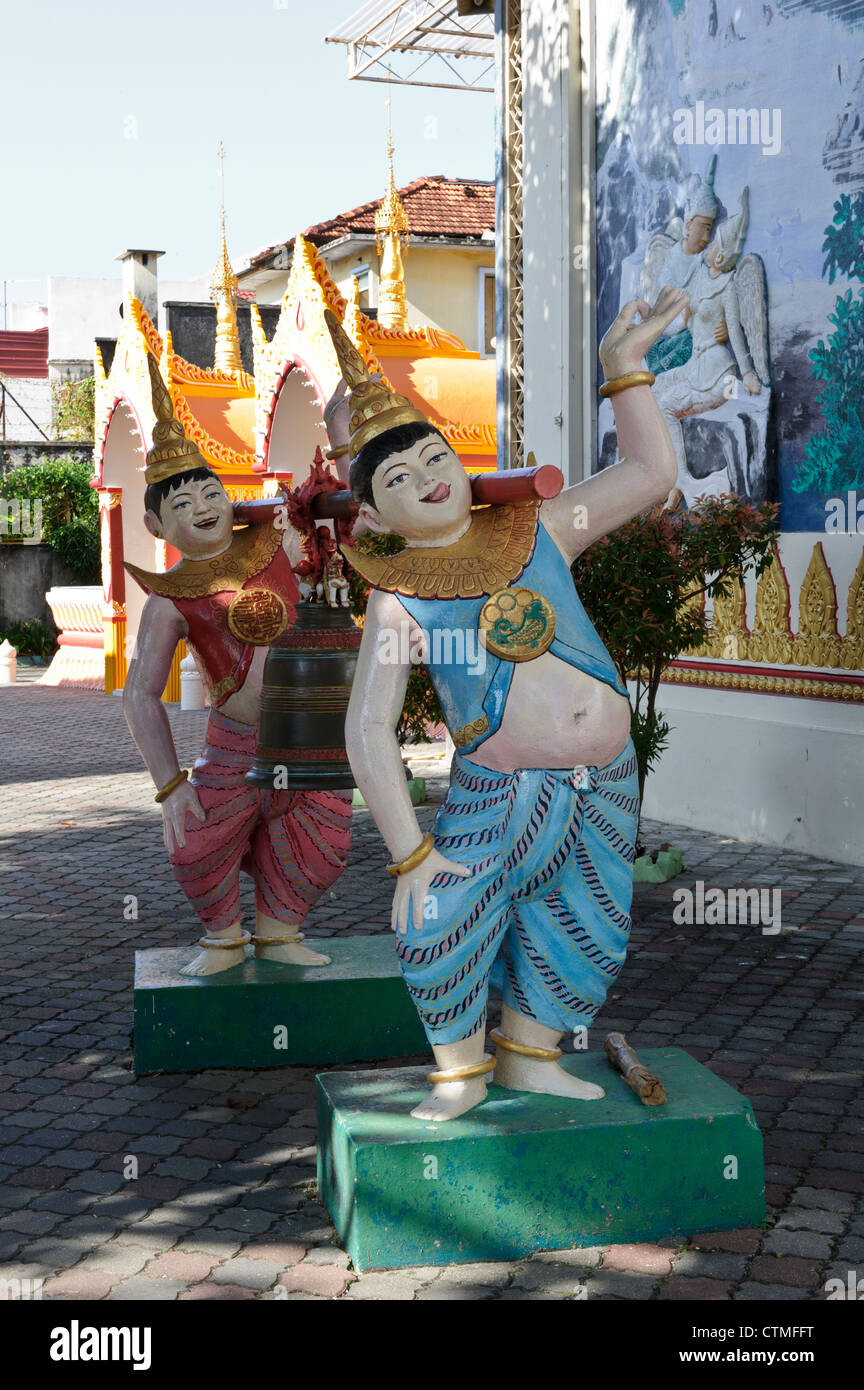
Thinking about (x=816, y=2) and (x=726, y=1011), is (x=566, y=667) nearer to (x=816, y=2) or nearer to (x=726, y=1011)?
(x=726, y=1011)

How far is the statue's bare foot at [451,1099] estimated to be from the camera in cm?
354

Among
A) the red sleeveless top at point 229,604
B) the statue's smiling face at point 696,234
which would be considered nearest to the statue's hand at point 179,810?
the red sleeveless top at point 229,604

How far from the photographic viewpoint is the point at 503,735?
11.6ft

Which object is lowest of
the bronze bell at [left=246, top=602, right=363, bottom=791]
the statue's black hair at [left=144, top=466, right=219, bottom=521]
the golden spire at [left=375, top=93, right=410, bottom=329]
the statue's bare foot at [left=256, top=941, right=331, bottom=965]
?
the statue's bare foot at [left=256, top=941, right=331, bottom=965]

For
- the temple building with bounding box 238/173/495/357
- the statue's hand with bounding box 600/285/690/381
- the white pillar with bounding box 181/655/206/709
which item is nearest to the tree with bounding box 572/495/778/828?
the statue's hand with bounding box 600/285/690/381

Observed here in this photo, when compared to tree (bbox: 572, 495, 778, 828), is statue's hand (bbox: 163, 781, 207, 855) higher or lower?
lower

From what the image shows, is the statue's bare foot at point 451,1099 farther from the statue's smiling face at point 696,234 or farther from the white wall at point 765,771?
the statue's smiling face at point 696,234

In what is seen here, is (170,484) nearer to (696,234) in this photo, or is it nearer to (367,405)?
(367,405)

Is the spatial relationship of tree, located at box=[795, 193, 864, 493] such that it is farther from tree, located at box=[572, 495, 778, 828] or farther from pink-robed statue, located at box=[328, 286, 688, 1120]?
pink-robed statue, located at box=[328, 286, 688, 1120]

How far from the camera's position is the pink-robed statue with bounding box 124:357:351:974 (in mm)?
4793

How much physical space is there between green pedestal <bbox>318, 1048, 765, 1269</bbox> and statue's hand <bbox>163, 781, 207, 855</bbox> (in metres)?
1.34

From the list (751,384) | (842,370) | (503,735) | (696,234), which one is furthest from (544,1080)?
(696,234)

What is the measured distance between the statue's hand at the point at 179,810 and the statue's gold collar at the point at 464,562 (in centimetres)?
142

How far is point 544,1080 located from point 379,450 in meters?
1.65
